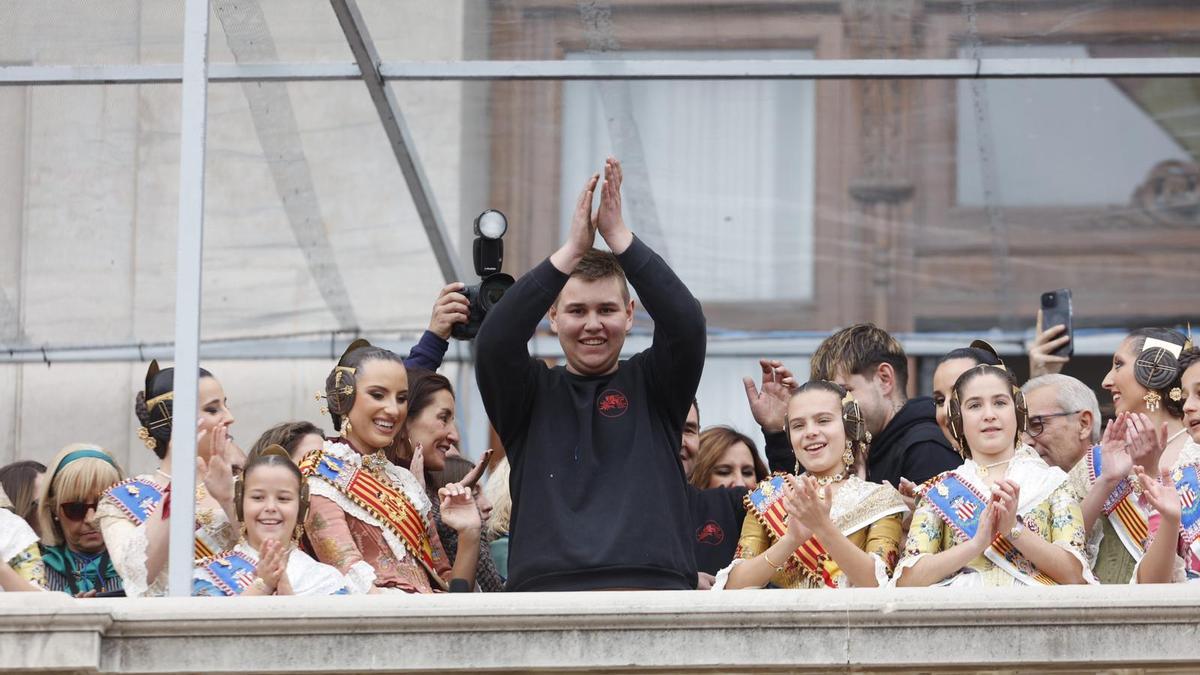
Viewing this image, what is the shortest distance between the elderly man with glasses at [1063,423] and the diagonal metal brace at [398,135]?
2821mm

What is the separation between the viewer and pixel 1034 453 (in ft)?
18.8

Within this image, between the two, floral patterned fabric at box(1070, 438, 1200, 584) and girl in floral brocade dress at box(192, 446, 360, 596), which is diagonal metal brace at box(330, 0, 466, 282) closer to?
girl in floral brocade dress at box(192, 446, 360, 596)

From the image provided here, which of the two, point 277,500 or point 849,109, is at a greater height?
point 849,109

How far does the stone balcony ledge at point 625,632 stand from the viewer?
194 inches

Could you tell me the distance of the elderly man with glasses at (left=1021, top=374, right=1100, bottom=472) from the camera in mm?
6383

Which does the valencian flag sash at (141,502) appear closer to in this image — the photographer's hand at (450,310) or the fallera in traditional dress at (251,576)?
the fallera in traditional dress at (251,576)

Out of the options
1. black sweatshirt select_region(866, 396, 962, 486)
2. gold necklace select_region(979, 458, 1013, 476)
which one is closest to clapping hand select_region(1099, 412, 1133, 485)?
gold necklace select_region(979, 458, 1013, 476)

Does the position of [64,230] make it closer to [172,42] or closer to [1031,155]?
[172,42]

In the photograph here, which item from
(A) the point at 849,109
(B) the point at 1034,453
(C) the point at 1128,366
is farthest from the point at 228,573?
(A) the point at 849,109

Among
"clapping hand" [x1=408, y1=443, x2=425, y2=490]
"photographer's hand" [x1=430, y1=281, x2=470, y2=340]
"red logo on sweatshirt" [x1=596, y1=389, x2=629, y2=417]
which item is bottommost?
"clapping hand" [x1=408, y1=443, x2=425, y2=490]

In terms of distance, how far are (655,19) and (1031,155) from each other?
2.27m

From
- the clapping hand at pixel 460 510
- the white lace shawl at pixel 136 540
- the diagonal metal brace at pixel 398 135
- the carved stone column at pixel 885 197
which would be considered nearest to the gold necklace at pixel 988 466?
the clapping hand at pixel 460 510

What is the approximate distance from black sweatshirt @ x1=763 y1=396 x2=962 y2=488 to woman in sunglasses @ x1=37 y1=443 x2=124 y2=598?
215cm

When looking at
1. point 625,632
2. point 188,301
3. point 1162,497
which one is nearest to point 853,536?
point 1162,497
